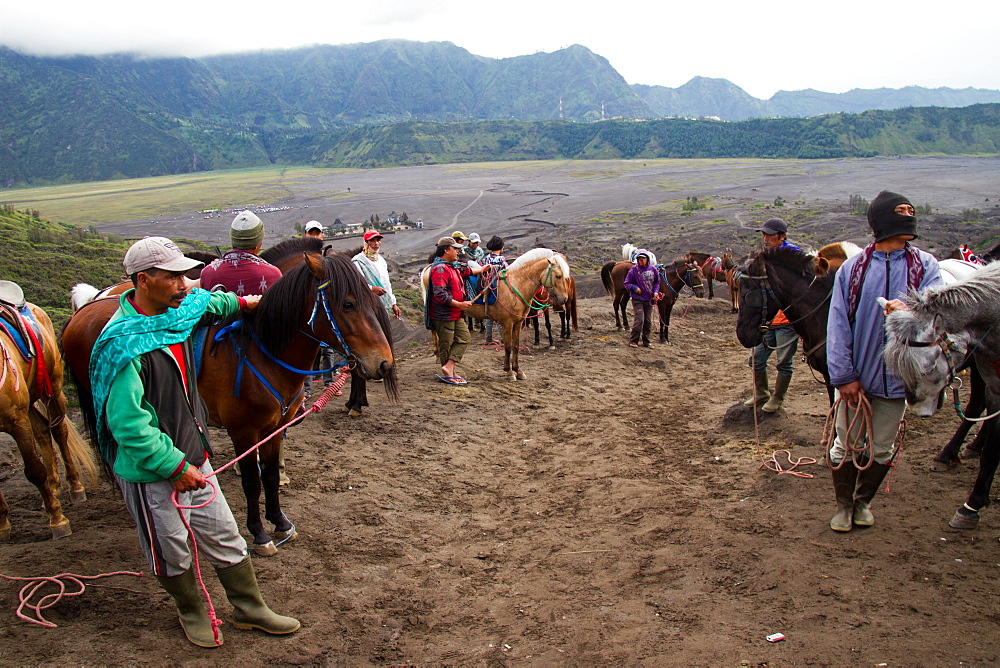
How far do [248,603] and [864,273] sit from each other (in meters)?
4.48

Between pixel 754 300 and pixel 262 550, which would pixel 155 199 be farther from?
pixel 754 300

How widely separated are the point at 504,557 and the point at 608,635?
1.36 m

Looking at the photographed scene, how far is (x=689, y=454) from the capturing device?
22.6 feet

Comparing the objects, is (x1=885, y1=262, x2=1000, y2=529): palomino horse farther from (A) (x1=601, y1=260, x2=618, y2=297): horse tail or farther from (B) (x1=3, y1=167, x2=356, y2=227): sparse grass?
(B) (x1=3, y1=167, x2=356, y2=227): sparse grass

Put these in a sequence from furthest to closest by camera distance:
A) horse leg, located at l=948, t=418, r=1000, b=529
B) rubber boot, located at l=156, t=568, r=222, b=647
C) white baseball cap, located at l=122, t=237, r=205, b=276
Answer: horse leg, located at l=948, t=418, r=1000, b=529 → rubber boot, located at l=156, t=568, r=222, b=647 → white baseball cap, located at l=122, t=237, r=205, b=276

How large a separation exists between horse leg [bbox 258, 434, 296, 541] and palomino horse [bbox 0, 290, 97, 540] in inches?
64.3

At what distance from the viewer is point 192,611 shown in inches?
135

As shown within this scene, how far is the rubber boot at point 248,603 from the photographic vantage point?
342 cm

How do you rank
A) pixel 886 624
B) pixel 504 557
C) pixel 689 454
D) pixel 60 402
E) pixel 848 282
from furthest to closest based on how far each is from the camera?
A: 1. pixel 689 454
2. pixel 60 402
3. pixel 504 557
4. pixel 848 282
5. pixel 886 624

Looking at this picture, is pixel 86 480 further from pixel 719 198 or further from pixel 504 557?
pixel 719 198

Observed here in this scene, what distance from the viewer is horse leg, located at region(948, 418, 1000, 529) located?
432 centimetres

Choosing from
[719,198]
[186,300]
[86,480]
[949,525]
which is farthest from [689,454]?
[719,198]

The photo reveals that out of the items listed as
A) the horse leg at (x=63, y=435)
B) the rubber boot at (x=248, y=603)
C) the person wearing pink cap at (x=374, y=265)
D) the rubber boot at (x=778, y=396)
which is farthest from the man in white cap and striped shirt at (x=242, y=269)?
the rubber boot at (x=778, y=396)

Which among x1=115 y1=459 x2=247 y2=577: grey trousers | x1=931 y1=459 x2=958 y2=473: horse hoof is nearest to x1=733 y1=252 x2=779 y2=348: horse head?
x1=931 y1=459 x2=958 y2=473: horse hoof
